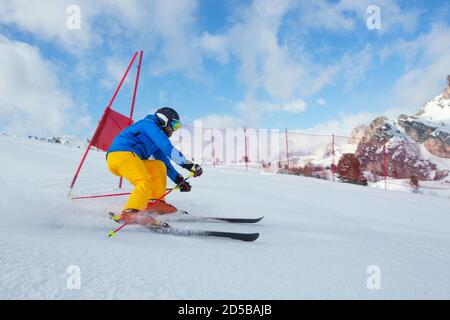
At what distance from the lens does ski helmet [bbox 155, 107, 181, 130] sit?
148 inches

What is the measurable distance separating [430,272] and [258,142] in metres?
16.2

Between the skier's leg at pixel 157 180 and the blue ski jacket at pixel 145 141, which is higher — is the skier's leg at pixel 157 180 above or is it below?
below

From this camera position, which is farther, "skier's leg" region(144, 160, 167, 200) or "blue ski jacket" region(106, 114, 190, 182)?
"skier's leg" region(144, 160, 167, 200)

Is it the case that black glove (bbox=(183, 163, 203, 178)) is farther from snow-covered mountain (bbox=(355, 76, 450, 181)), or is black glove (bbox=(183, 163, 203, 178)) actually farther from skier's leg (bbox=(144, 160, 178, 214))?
snow-covered mountain (bbox=(355, 76, 450, 181))

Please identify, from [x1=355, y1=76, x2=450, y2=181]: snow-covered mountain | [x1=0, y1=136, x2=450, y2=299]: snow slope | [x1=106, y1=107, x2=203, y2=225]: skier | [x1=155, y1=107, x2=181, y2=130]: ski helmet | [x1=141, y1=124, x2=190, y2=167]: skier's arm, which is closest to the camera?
[x1=0, y1=136, x2=450, y2=299]: snow slope

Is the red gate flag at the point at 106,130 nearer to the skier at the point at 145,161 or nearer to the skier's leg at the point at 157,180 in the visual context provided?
the skier at the point at 145,161

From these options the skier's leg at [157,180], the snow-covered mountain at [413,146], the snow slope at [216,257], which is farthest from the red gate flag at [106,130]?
the snow-covered mountain at [413,146]

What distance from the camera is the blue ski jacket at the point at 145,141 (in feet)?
11.3

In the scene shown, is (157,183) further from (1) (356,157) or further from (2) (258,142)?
(1) (356,157)

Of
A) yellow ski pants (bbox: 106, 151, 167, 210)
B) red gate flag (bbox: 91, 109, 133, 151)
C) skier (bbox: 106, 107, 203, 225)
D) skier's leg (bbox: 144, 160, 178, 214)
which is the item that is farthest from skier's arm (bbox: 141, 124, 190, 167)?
red gate flag (bbox: 91, 109, 133, 151)

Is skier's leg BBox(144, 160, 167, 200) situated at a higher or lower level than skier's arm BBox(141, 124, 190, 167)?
lower

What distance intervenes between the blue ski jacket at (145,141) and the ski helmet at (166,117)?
61 mm

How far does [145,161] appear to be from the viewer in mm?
3789

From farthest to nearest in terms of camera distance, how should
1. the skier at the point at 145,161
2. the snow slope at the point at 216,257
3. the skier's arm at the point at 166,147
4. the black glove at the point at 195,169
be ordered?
the skier's arm at the point at 166,147
the black glove at the point at 195,169
the skier at the point at 145,161
the snow slope at the point at 216,257
